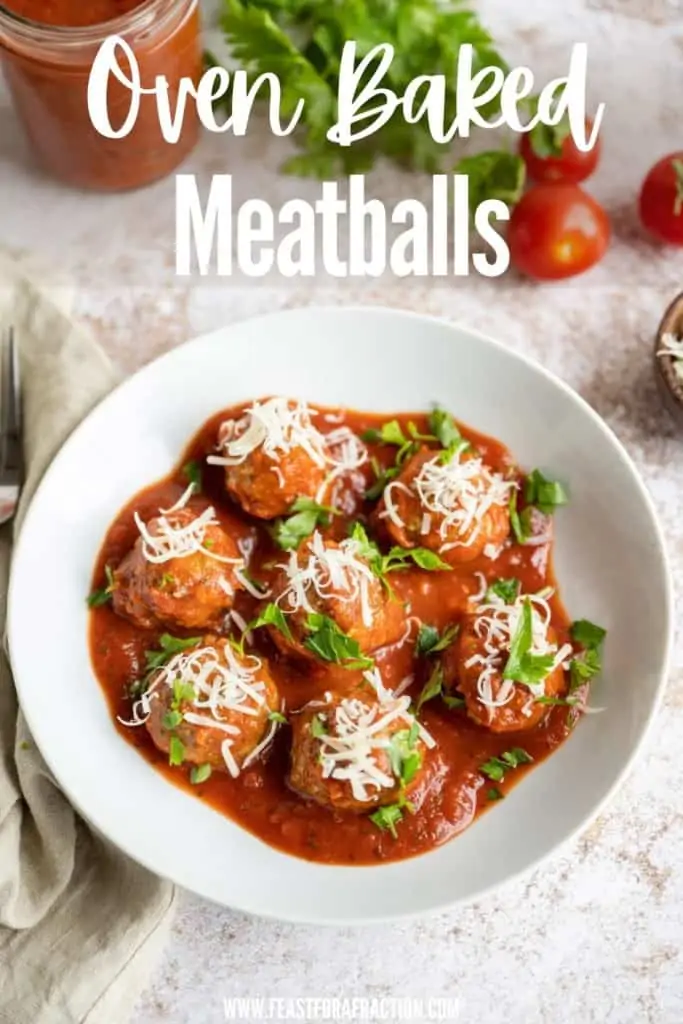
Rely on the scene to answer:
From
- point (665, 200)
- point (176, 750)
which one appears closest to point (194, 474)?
point (176, 750)

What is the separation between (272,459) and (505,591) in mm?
745

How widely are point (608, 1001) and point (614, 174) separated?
2.63 meters

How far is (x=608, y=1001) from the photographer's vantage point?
362cm

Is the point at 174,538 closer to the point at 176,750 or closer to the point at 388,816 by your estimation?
the point at 176,750

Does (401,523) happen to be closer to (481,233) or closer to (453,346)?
(453,346)

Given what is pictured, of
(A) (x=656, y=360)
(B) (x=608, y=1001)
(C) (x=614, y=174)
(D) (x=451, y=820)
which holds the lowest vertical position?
(B) (x=608, y=1001)

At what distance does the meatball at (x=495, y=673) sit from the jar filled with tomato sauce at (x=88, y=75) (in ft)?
6.04

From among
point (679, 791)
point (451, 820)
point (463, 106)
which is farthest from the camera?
point (463, 106)

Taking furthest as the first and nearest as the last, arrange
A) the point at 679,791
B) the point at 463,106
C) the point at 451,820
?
the point at 463,106, the point at 679,791, the point at 451,820

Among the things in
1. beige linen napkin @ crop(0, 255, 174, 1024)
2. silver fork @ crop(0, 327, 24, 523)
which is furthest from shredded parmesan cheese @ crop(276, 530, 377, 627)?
silver fork @ crop(0, 327, 24, 523)

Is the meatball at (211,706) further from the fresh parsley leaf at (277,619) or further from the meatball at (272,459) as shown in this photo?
A: the meatball at (272,459)

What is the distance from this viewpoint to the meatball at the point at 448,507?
Answer: 3486 mm

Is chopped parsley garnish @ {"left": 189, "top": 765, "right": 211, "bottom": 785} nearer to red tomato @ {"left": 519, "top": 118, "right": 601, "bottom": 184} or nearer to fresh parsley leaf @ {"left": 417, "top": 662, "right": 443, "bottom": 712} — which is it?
fresh parsley leaf @ {"left": 417, "top": 662, "right": 443, "bottom": 712}

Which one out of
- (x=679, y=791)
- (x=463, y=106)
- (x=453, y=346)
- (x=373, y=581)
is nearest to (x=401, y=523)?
(x=373, y=581)
